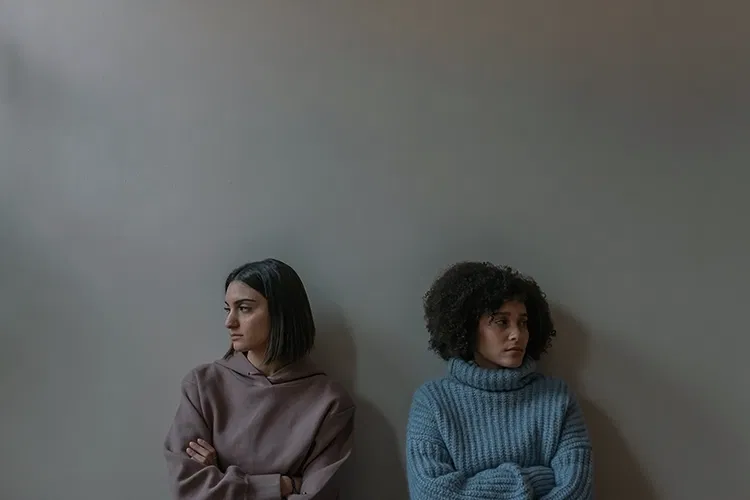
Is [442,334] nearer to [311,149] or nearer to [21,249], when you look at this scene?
[311,149]

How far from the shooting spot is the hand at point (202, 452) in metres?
1.57

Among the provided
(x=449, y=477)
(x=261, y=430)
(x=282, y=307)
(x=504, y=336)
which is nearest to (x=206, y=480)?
(x=261, y=430)

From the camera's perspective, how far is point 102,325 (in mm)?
1821

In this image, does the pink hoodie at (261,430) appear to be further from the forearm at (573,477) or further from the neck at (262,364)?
the forearm at (573,477)

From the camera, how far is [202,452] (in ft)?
5.17

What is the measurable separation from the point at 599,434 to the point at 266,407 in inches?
32.9

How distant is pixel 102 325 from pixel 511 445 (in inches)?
42.7

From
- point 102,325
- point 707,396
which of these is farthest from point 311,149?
point 707,396

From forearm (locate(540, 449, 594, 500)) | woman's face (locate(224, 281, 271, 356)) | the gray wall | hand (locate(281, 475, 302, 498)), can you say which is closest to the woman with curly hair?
forearm (locate(540, 449, 594, 500))

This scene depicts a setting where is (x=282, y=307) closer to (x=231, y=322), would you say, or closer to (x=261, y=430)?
(x=231, y=322)

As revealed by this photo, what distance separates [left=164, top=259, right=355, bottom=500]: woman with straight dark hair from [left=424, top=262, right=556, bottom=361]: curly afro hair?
0.95 feet

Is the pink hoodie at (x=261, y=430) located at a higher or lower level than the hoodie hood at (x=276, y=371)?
lower

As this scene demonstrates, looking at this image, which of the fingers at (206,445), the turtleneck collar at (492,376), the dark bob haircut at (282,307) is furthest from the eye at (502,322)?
the fingers at (206,445)

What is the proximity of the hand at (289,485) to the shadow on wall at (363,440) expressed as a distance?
0.69ft
